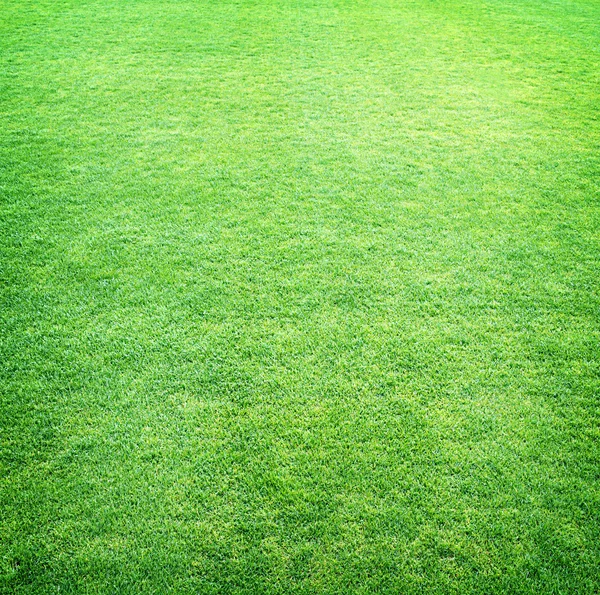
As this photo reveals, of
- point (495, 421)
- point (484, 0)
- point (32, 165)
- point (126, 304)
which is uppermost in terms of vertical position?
point (484, 0)

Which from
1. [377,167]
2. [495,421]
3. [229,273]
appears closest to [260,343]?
[229,273]

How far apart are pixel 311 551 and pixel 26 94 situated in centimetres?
447

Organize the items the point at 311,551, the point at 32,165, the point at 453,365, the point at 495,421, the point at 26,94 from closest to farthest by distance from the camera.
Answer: the point at 311,551 < the point at 495,421 < the point at 453,365 < the point at 32,165 < the point at 26,94

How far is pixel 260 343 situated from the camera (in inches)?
83.9

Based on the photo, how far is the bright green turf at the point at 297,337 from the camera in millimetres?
1524

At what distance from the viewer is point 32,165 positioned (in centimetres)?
321

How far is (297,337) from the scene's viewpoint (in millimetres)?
2162

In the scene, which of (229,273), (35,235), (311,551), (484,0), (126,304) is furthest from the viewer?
(484,0)

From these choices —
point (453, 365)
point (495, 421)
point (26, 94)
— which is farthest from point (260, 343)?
point (26, 94)

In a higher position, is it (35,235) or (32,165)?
(32,165)

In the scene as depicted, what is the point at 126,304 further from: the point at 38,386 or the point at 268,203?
A: the point at 268,203

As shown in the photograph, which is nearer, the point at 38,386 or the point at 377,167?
the point at 38,386

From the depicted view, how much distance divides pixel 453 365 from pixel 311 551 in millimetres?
1023

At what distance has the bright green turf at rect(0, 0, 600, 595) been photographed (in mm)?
1524
